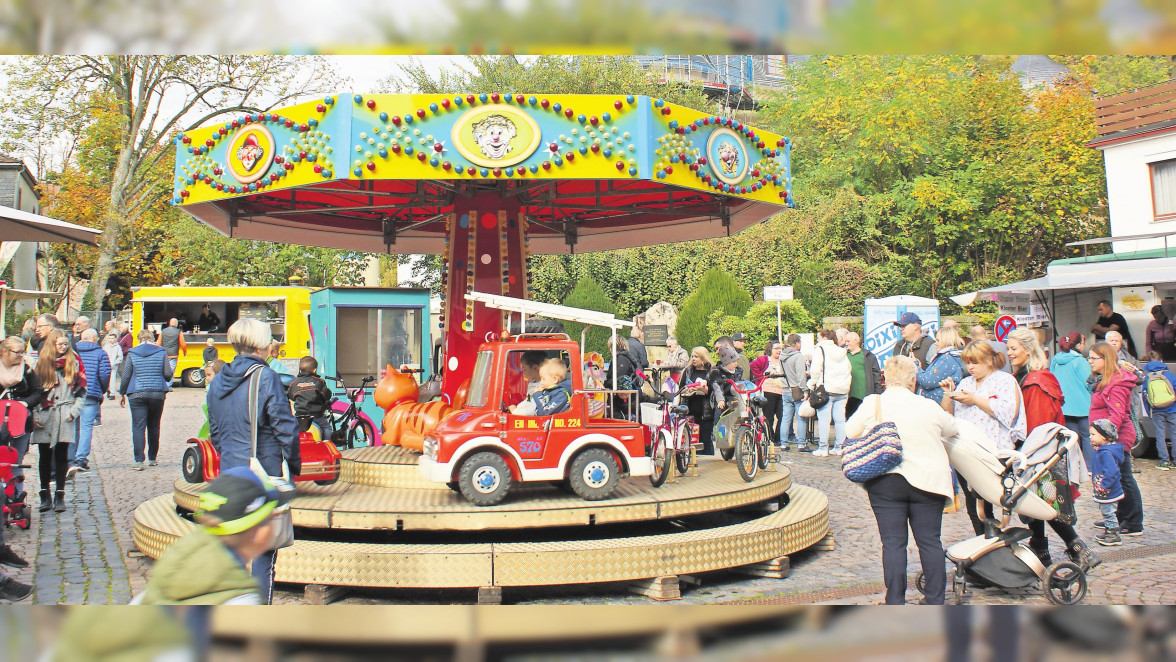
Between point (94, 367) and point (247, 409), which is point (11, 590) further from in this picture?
point (94, 367)

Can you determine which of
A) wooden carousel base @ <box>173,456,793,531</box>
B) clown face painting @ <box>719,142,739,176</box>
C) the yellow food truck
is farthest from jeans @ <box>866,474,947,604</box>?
the yellow food truck

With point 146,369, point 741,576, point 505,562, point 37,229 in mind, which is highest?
point 37,229

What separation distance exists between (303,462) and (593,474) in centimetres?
273

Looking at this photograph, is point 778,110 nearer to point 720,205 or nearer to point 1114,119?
point 1114,119

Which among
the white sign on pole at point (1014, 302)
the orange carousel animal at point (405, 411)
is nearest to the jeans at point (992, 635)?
the orange carousel animal at point (405, 411)

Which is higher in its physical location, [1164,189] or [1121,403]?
[1164,189]

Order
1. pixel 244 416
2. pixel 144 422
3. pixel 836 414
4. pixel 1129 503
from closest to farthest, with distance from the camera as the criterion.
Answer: pixel 244 416, pixel 1129 503, pixel 144 422, pixel 836 414

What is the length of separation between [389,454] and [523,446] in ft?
7.12

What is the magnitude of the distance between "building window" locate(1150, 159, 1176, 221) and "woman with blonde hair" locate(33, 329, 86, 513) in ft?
59.4

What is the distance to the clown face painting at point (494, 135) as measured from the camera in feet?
22.5

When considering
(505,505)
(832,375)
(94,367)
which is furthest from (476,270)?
(832,375)

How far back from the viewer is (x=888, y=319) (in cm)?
1459

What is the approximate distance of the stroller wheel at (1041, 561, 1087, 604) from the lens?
5359 millimetres

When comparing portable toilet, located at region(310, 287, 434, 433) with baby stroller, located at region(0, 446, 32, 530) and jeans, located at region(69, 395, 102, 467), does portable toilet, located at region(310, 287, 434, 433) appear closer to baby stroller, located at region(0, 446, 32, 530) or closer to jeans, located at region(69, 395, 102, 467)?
jeans, located at region(69, 395, 102, 467)
